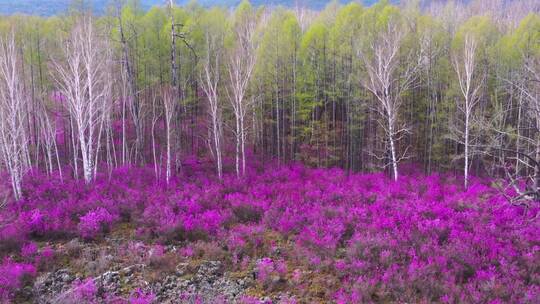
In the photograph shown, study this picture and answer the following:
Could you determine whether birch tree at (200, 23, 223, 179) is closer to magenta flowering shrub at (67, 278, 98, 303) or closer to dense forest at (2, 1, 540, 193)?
dense forest at (2, 1, 540, 193)

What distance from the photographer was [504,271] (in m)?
9.31

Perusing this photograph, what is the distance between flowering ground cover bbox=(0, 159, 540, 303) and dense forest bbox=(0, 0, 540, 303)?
7 centimetres

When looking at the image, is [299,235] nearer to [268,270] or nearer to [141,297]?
[268,270]

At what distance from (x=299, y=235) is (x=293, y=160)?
535 inches

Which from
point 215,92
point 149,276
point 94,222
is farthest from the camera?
point 215,92

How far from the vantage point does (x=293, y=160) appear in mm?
25422

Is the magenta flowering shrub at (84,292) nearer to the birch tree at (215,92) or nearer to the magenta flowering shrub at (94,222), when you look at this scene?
the magenta flowering shrub at (94,222)

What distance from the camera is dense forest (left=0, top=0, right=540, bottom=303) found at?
1011 cm

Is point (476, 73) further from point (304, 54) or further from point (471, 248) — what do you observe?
point (471, 248)

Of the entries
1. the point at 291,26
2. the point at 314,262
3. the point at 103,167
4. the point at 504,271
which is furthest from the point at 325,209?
the point at 291,26

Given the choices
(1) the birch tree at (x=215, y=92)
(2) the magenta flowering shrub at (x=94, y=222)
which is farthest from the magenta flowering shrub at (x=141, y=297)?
(1) the birch tree at (x=215, y=92)

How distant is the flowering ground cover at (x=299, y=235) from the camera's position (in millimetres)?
8898

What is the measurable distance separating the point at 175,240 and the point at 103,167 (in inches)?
496

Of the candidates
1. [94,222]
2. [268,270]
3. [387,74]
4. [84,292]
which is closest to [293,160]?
[387,74]
